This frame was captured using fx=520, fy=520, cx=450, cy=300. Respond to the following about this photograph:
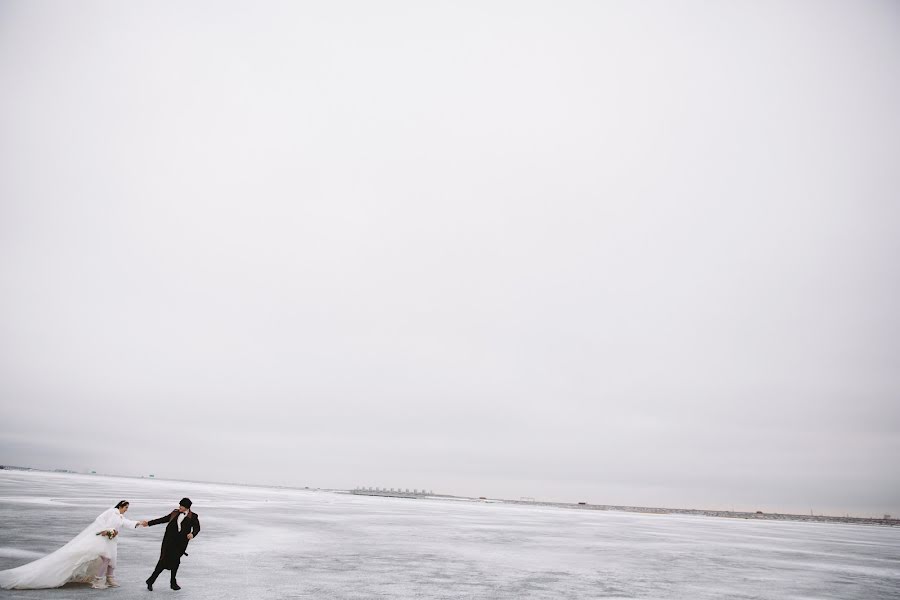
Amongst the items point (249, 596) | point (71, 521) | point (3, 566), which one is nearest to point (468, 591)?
point (249, 596)

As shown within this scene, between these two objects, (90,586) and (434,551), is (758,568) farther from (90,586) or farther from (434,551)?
(90,586)

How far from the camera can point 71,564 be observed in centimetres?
1242

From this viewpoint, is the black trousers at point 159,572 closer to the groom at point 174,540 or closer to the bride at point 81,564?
the groom at point 174,540

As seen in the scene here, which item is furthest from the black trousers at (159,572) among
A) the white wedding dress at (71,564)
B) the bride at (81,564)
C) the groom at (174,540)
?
the white wedding dress at (71,564)

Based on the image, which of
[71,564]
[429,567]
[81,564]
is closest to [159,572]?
[81,564]

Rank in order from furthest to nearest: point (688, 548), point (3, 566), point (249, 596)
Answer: point (688, 548)
point (3, 566)
point (249, 596)

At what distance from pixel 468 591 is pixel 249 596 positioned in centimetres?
559

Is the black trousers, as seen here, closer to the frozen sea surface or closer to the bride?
the frozen sea surface

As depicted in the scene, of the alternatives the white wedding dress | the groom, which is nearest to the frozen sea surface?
the white wedding dress

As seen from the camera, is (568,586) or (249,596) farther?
(568,586)

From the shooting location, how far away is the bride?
11992mm

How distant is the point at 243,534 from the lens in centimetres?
2516

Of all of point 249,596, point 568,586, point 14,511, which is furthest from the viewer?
point 14,511

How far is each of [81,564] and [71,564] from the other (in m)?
0.20
